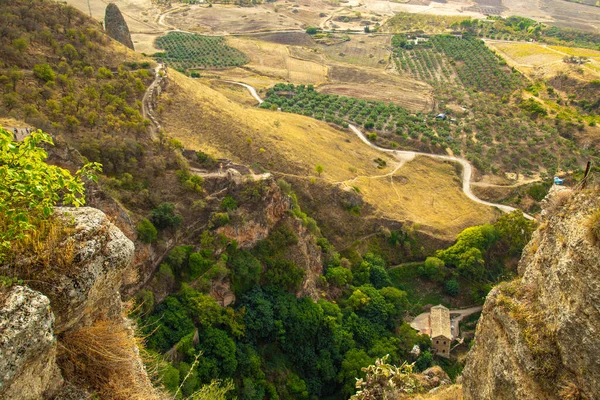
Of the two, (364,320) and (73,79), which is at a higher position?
(73,79)

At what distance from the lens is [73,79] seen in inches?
1914

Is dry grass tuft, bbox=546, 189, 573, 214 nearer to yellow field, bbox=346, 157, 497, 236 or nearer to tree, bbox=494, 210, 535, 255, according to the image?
yellow field, bbox=346, 157, 497, 236

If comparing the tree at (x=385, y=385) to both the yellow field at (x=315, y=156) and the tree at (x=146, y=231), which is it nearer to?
the tree at (x=146, y=231)

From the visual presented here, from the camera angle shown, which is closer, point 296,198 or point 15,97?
point 15,97

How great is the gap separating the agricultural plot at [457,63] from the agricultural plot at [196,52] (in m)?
49.2

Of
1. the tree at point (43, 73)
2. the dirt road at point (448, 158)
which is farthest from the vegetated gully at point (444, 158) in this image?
the tree at point (43, 73)

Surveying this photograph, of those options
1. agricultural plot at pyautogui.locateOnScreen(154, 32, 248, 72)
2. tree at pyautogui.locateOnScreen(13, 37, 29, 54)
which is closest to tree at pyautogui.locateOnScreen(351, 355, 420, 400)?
tree at pyautogui.locateOnScreen(13, 37, 29, 54)

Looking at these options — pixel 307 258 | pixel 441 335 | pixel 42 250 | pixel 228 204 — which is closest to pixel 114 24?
pixel 228 204

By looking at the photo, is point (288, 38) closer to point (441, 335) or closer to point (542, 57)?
point (542, 57)

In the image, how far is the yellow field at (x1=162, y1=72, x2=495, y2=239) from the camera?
5731cm

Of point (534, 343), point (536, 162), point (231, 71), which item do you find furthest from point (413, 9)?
point (534, 343)

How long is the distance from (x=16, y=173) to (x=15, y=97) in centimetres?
3786

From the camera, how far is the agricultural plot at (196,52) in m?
111

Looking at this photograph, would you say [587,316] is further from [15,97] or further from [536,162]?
[536,162]
